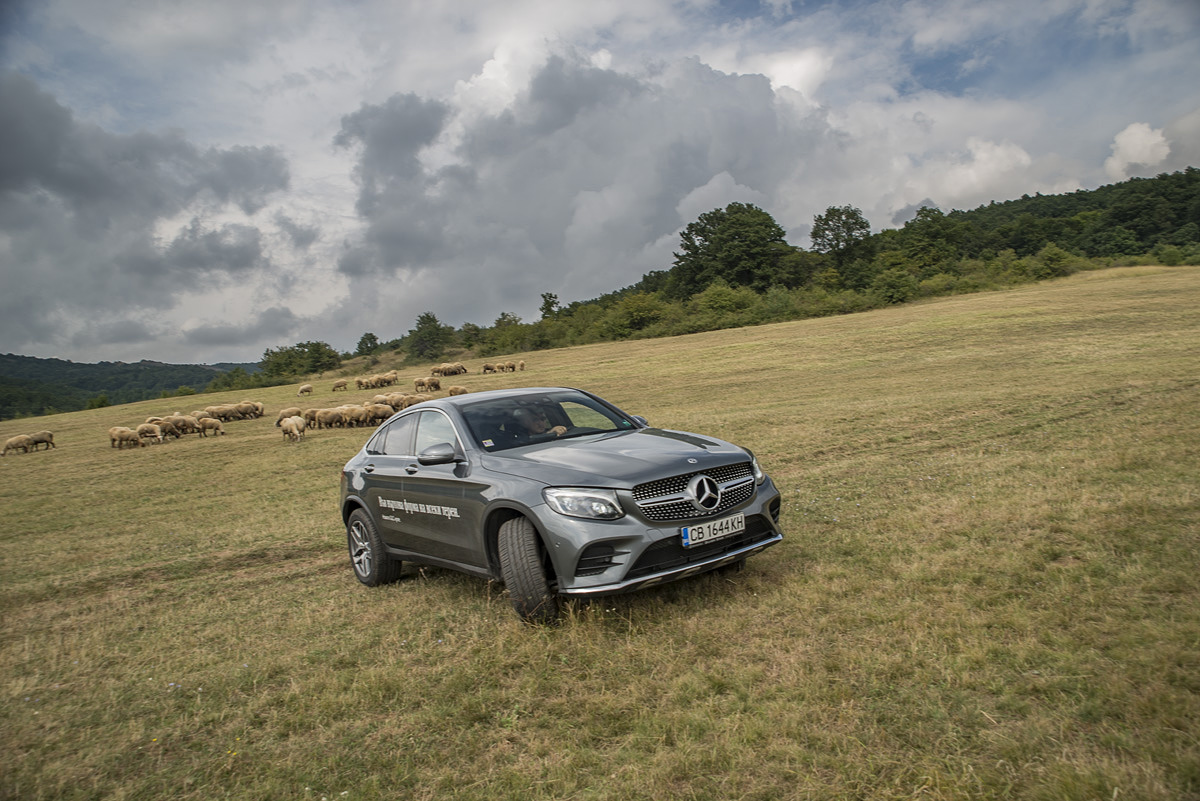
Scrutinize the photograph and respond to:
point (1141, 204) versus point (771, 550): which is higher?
point (1141, 204)

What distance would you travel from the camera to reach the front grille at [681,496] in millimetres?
5172

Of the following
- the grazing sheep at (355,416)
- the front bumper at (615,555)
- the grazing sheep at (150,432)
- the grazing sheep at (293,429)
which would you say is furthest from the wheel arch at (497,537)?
the grazing sheep at (150,432)

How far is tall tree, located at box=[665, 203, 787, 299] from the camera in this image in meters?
102

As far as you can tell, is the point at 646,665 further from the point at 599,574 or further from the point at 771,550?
the point at 771,550

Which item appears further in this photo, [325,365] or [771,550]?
[325,365]

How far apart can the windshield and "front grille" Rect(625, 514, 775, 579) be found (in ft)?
5.64

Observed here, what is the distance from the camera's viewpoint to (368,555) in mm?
7477

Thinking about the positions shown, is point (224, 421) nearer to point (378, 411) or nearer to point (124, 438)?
point (124, 438)

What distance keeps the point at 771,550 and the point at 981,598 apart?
2152 mm

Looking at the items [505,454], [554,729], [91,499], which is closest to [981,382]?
[505,454]

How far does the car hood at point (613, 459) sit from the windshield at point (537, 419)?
0.23 m

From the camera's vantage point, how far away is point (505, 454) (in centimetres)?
604

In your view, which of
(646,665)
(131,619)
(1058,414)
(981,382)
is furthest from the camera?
(981,382)

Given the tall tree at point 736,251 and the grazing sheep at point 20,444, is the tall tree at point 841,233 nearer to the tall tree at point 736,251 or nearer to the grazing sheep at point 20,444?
the tall tree at point 736,251
